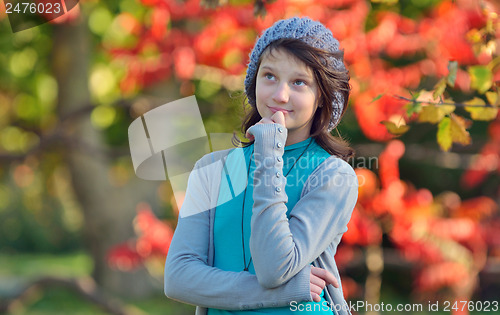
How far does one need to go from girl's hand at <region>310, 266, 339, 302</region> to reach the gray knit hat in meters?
0.45

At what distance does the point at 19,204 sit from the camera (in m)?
15.6

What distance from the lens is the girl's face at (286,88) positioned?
5.57 feet

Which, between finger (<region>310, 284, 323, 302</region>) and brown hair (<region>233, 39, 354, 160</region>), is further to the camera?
brown hair (<region>233, 39, 354, 160</region>)

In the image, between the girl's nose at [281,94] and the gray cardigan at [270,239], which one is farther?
the girl's nose at [281,94]

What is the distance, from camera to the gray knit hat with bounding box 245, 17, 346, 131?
67.2 inches

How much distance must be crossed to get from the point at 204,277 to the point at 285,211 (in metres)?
0.28

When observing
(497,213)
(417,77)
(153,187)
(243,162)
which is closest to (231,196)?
(243,162)

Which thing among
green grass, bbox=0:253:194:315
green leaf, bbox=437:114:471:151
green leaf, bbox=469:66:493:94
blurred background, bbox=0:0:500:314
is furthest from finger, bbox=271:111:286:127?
green grass, bbox=0:253:194:315

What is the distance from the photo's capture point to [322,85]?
1.74 metres

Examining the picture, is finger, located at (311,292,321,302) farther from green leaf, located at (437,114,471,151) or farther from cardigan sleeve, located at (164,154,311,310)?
green leaf, located at (437,114,471,151)

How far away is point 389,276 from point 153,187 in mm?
3195

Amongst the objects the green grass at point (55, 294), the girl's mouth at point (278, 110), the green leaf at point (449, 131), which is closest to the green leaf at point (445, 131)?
the green leaf at point (449, 131)

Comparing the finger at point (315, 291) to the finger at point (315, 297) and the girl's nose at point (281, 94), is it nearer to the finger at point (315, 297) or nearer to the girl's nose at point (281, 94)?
the finger at point (315, 297)

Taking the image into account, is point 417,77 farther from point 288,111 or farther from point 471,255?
point 288,111
